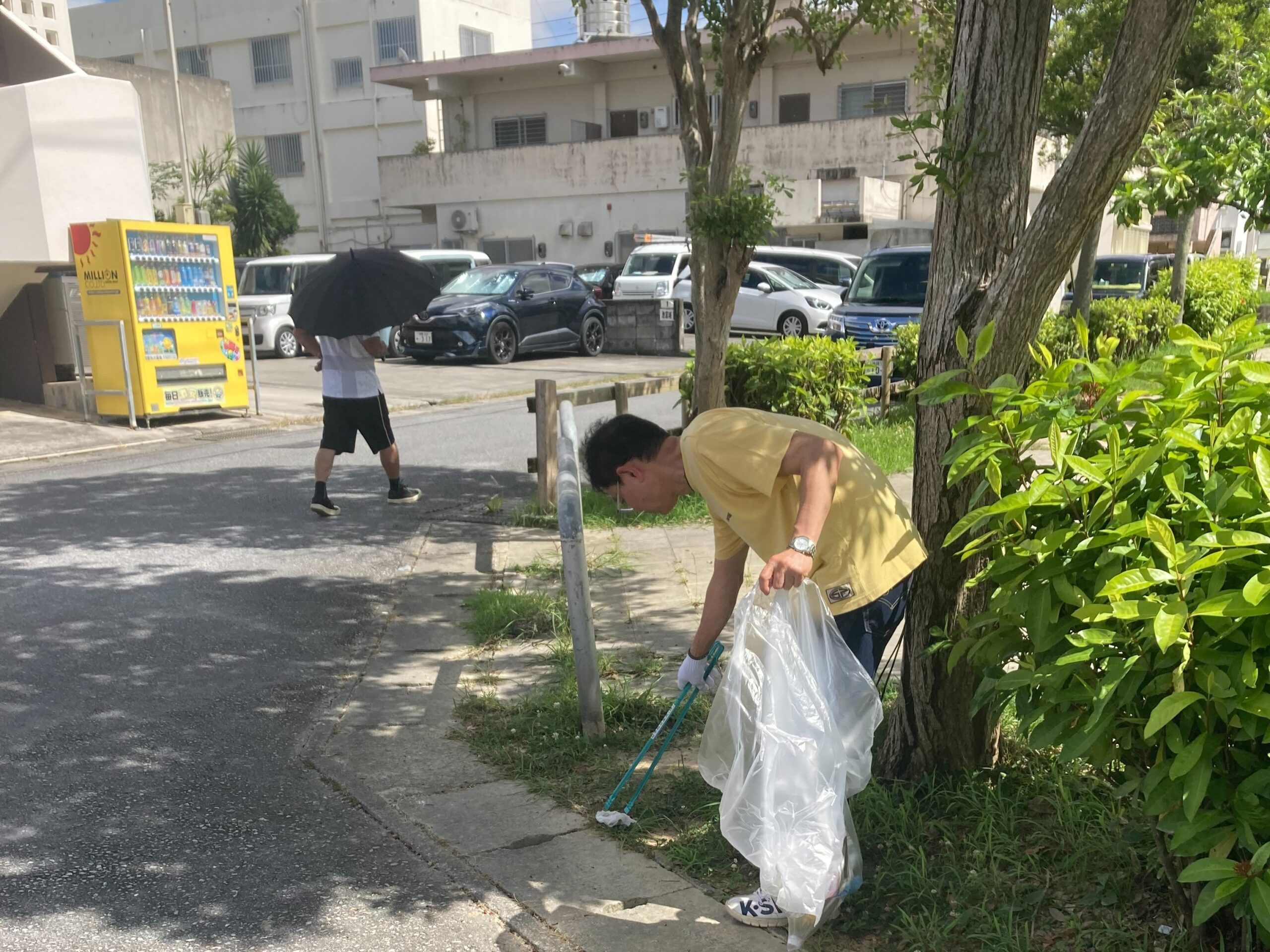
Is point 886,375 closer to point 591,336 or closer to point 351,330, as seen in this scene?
point 351,330

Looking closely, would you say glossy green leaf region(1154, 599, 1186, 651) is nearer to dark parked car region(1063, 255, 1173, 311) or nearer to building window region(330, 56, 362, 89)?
dark parked car region(1063, 255, 1173, 311)

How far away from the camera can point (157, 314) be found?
38.5ft

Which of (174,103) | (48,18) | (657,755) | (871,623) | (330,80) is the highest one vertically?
(330,80)

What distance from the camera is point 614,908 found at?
3.15 metres

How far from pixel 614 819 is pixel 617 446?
1221mm

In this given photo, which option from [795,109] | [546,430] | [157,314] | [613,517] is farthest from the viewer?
[795,109]

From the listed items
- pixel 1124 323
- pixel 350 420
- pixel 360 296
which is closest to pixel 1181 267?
pixel 1124 323

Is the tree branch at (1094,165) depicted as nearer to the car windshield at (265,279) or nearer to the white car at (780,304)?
the white car at (780,304)

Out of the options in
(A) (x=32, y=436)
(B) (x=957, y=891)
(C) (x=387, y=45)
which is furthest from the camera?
(C) (x=387, y=45)

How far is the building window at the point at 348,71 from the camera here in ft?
125

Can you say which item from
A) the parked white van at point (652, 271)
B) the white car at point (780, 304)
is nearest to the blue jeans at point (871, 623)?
the white car at point (780, 304)

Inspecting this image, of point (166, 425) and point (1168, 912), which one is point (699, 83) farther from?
point (166, 425)

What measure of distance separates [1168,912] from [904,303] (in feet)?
39.9

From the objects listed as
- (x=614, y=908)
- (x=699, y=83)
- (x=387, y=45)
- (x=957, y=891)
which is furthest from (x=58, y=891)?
(x=387, y=45)
